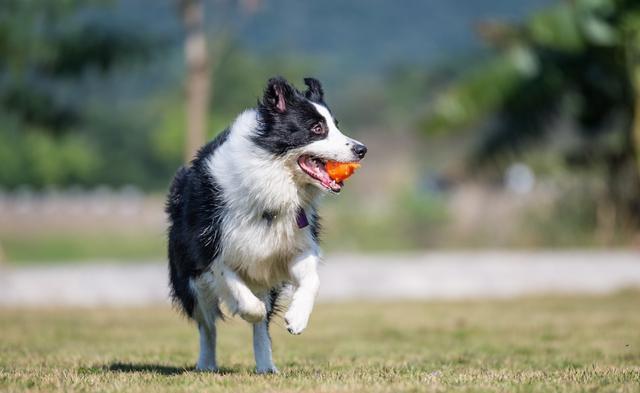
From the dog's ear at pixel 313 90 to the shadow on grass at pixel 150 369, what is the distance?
2.05 metres

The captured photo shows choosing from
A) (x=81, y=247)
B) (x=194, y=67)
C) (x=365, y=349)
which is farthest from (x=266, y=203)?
(x=81, y=247)

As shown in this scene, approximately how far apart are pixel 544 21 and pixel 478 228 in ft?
19.4

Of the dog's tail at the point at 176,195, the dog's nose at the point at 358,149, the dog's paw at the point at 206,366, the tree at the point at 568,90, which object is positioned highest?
the tree at the point at 568,90

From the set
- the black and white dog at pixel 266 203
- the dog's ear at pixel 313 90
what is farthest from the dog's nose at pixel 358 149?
the dog's ear at pixel 313 90

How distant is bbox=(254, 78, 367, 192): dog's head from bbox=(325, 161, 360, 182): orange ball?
3cm

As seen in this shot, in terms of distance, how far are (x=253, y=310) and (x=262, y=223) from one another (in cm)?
61

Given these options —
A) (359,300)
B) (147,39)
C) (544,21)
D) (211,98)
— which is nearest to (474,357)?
(359,300)

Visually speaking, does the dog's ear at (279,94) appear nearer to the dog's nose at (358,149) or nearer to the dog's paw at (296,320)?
the dog's nose at (358,149)

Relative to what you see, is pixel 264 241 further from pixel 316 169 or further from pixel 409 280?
pixel 409 280

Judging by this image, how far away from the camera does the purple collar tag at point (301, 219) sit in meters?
8.12

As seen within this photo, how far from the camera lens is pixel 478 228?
27.4 meters

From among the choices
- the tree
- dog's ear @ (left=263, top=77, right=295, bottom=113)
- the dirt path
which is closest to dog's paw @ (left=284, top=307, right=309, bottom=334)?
dog's ear @ (left=263, top=77, right=295, bottom=113)

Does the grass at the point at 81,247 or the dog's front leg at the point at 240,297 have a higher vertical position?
the grass at the point at 81,247

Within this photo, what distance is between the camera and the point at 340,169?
8000mm
